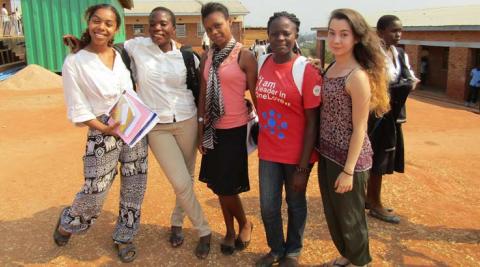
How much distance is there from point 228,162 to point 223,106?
41 cm

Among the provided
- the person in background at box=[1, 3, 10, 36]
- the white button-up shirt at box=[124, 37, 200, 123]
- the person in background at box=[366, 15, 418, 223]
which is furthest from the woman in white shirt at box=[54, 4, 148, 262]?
the person in background at box=[1, 3, 10, 36]

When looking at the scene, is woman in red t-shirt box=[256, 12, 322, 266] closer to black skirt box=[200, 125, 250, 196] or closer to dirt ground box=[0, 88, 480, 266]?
black skirt box=[200, 125, 250, 196]

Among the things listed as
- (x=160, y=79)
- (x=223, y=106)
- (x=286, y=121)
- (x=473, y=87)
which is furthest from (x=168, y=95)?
(x=473, y=87)

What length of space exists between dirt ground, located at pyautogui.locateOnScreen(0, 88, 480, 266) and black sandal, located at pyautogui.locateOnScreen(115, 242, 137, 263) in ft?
0.22

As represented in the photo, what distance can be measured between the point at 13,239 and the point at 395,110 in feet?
11.4

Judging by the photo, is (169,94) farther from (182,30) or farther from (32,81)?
(182,30)

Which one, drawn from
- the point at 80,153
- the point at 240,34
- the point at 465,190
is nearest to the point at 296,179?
the point at 465,190

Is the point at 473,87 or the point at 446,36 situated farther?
the point at 446,36

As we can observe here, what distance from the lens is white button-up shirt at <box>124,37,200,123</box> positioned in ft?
9.73

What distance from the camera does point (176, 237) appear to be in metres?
3.48

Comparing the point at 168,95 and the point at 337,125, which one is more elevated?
the point at 168,95

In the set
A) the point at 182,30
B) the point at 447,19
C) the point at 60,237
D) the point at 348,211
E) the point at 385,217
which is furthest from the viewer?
the point at 182,30

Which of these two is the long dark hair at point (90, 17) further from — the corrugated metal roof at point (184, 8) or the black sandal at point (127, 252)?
the corrugated metal roof at point (184, 8)

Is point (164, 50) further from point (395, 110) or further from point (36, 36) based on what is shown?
point (36, 36)
